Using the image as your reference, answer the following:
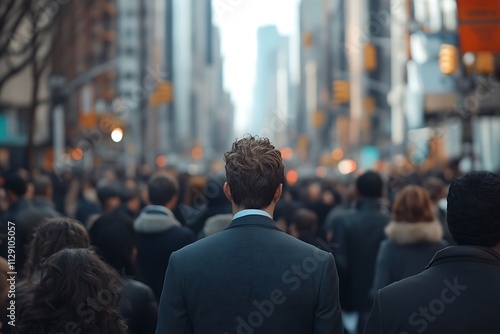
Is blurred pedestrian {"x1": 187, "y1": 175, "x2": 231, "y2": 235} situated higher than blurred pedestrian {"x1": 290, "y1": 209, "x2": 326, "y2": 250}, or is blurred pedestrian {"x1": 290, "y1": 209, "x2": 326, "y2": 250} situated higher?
blurred pedestrian {"x1": 187, "y1": 175, "x2": 231, "y2": 235}

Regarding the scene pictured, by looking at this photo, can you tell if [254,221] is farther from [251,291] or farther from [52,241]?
[52,241]

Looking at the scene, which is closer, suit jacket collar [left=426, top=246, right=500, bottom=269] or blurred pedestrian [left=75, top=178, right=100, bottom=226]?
suit jacket collar [left=426, top=246, right=500, bottom=269]

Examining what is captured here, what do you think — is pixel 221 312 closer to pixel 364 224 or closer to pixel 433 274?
pixel 433 274

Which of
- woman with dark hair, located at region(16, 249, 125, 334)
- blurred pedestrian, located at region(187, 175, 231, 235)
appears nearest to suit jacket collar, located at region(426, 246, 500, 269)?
woman with dark hair, located at region(16, 249, 125, 334)

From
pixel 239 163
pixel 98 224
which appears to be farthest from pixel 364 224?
pixel 239 163

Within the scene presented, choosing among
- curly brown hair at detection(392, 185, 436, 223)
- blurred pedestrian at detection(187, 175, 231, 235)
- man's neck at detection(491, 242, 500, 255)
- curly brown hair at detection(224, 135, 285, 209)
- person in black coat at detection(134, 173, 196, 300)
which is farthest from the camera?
blurred pedestrian at detection(187, 175, 231, 235)

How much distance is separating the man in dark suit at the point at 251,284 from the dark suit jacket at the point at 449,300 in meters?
0.38

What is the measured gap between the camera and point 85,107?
57.1m

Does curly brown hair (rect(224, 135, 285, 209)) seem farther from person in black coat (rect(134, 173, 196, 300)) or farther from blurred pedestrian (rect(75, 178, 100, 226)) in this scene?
blurred pedestrian (rect(75, 178, 100, 226))

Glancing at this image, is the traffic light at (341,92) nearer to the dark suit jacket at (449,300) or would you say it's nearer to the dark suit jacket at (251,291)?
the dark suit jacket at (251,291)

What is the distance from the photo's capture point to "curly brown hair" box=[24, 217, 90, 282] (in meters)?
5.68

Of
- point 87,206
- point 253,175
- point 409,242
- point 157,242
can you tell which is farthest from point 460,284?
point 87,206

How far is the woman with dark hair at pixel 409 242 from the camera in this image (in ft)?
24.9

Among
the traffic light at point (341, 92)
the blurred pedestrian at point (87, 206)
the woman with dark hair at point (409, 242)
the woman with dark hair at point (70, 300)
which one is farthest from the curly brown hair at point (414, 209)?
the traffic light at point (341, 92)
